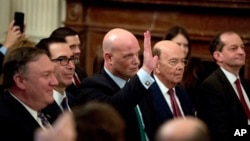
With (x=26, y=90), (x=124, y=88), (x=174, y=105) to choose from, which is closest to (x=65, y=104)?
(x=124, y=88)

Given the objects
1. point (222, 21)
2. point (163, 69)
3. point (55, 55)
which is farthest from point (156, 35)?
point (55, 55)

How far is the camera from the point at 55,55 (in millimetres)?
4266

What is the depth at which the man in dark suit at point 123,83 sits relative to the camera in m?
3.95

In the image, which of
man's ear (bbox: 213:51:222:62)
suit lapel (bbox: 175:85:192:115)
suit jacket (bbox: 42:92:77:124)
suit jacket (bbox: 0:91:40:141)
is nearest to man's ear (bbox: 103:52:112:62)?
suit jacket (bbox: 42:92:77:124)

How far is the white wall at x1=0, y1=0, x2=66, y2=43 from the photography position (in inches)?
287

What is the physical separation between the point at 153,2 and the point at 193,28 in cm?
46

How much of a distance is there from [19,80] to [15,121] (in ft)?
0.88

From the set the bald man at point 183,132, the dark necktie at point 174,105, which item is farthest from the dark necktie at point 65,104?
the bald man at point 183,132

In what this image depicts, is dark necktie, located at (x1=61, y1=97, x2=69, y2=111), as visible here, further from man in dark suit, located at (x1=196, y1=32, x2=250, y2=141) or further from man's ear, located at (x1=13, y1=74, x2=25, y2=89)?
man in dark suit, located at (x1=196, y1=32, x2=250, y2=141)

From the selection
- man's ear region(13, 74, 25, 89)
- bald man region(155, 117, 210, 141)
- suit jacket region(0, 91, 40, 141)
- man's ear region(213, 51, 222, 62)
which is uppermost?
bald man region(155, 117, 210, 141)

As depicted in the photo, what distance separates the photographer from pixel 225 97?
5.14 metres

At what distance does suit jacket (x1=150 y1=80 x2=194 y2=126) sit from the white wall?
2702 mm

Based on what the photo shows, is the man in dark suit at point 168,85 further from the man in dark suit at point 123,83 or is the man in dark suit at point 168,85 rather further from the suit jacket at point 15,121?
the suit jacket at point 15,121

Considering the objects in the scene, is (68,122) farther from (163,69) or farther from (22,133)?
(163,69)
